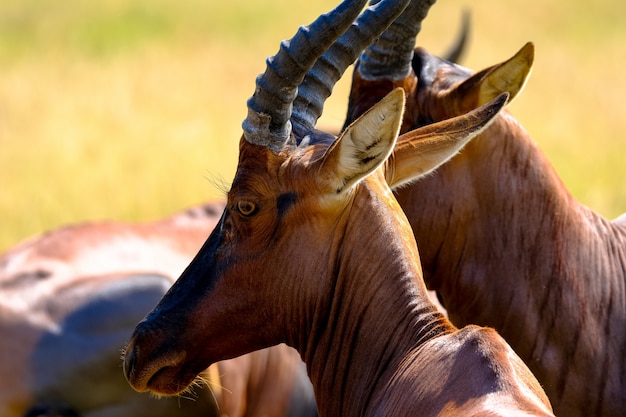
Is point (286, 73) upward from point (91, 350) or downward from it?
upward

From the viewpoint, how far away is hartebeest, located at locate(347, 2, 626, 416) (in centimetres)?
564

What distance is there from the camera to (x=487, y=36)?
26578mm

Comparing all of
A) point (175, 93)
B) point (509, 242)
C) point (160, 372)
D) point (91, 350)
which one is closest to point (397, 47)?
point (509, 242)

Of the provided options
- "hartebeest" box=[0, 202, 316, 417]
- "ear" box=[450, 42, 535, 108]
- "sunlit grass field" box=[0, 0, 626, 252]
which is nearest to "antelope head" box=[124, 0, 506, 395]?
"ear" box=[450, 42, 535, 108]

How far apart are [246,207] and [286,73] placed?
0.62 metres

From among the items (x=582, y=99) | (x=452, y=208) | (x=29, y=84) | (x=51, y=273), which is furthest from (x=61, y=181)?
(x=452, y=208)

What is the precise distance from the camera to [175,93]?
22.4m

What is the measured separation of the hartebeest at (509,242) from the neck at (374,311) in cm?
101

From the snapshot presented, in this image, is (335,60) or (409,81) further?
(409,81)

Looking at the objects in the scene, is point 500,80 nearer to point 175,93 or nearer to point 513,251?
point 513,251

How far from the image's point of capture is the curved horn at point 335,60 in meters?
5.03

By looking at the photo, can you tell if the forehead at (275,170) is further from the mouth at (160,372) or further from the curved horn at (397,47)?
the curved horn at (397,47)

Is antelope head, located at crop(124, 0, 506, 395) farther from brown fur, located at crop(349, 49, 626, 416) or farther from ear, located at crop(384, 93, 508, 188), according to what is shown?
brown fur, located at crop(349, 49, 626, 416)

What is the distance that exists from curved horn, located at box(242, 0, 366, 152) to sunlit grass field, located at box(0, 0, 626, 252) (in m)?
5.43
